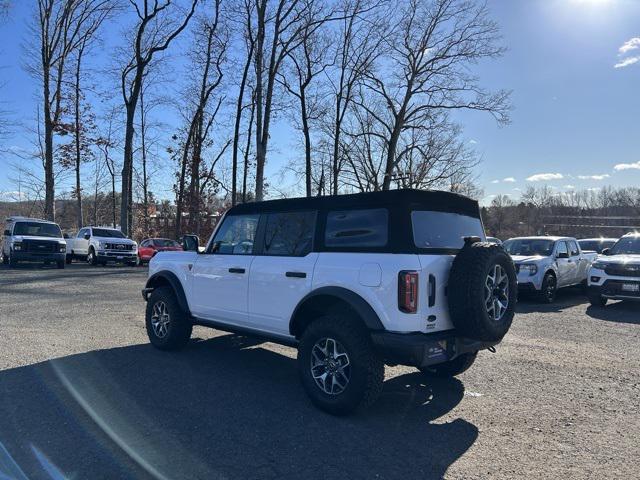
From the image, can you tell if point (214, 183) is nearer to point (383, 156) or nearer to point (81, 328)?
point (383, 156)

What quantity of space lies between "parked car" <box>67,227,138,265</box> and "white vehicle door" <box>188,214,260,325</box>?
18748 millimetres

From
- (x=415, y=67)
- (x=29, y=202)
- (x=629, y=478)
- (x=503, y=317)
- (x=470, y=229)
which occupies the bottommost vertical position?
(x=629, y=478)

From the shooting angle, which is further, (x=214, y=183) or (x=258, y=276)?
(x=214, y=183)

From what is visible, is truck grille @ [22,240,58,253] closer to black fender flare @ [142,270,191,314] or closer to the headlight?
black fender flare @ [142,270,191,314]

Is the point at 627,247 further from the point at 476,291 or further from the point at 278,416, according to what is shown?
the point at 278,416

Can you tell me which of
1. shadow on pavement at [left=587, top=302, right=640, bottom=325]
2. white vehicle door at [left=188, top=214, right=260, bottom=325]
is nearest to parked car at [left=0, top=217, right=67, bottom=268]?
white vehicle door at [left=188, top=214, right=260, bottom=325]

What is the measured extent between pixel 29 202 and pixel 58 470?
1885 inches

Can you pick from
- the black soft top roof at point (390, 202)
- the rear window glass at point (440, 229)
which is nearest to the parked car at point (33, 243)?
the black soft top roof at point (390, 202)

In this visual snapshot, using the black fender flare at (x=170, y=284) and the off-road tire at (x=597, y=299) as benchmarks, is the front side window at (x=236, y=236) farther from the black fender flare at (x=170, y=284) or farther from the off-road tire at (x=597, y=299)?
the off-road tire at (x=597, y=299)

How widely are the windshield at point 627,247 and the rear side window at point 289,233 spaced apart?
10216 millimetres

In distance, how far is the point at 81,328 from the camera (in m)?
8.02

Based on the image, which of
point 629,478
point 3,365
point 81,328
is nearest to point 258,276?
point 3,365

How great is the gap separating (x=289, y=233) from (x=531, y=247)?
1010 cm

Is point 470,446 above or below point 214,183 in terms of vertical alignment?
below
